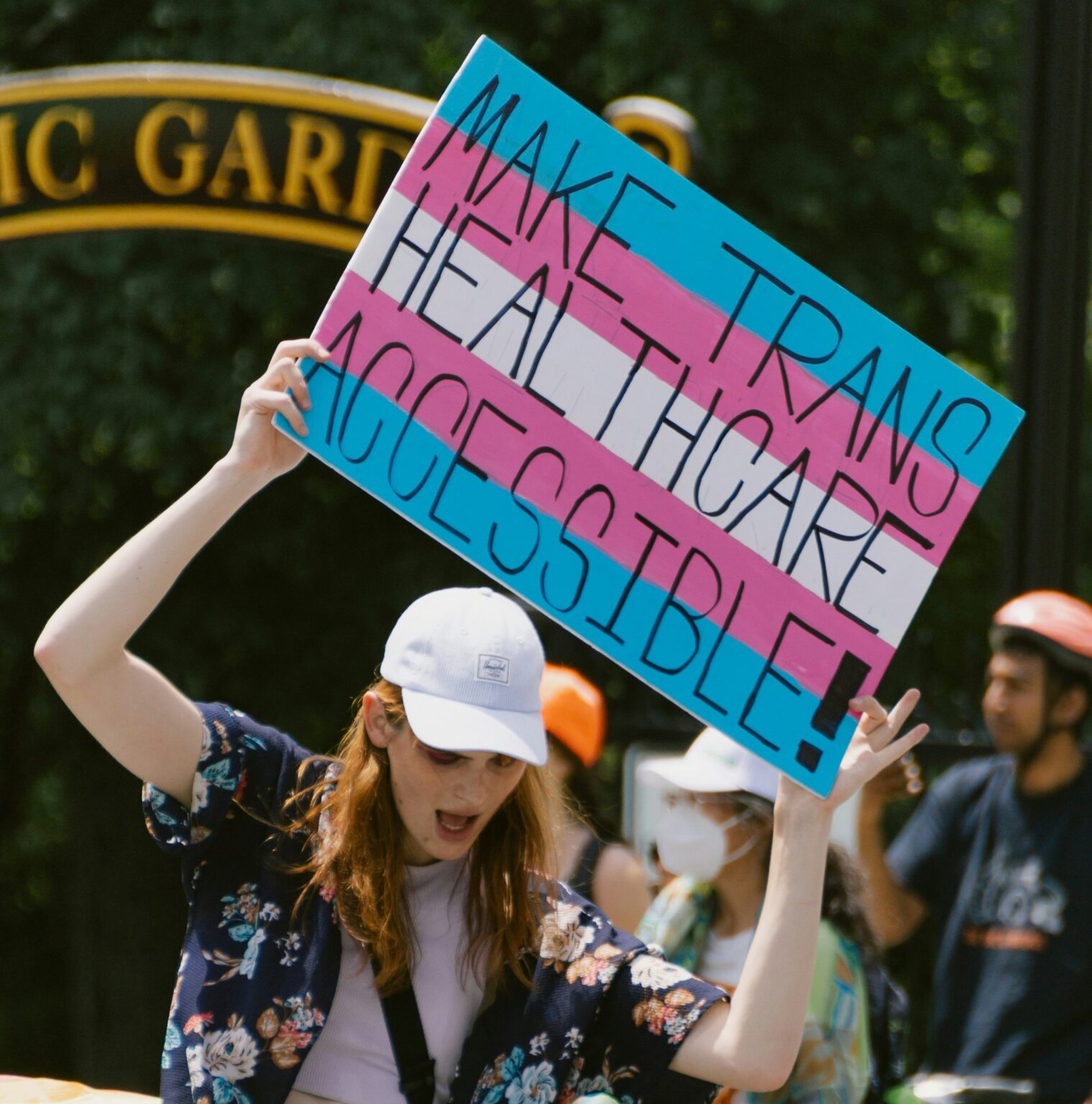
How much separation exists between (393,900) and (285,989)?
15 centimetres

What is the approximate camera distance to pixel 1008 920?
381 centimetres

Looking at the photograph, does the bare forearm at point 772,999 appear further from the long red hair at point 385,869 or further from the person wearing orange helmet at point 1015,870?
the person wearing orange helmet at point 1015,870

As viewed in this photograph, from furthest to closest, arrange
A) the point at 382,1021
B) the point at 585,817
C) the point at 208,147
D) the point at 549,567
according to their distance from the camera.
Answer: the point at 208,147
the point at 585,817
the point at 549,567
the point at 382,1021

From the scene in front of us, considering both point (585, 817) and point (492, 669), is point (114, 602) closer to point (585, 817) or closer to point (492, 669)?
point (492, 669)

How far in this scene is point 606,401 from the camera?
2240mm

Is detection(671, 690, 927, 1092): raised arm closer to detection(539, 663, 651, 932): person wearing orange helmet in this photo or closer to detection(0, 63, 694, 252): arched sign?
detection(539, 663, 651, 932): person wearing orange helmet

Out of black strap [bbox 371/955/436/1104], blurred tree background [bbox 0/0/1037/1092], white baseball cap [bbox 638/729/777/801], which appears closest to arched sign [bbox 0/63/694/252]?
blurred tree background [bbox 0/0/1037/1092]

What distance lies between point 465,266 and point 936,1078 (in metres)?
1.82

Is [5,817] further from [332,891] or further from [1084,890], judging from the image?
[332,891]

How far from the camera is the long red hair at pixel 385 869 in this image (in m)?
1.95

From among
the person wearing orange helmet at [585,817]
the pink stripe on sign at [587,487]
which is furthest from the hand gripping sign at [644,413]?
the person wearing orange helmet at [585,817]

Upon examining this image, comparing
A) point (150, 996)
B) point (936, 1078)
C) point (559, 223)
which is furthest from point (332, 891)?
point (150, 996)

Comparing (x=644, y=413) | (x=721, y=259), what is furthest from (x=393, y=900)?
(x=721, y=259)

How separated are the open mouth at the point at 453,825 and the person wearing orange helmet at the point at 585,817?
1.39m
